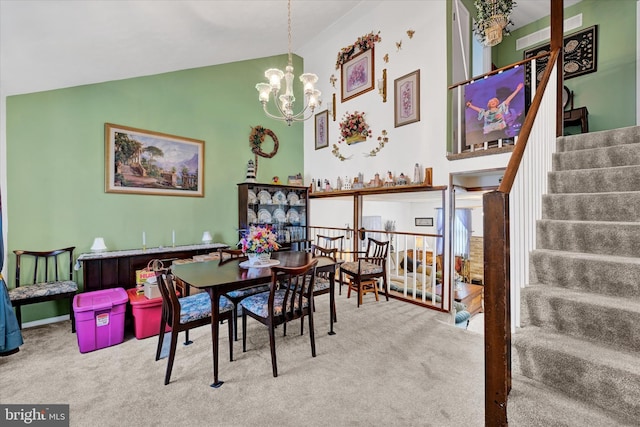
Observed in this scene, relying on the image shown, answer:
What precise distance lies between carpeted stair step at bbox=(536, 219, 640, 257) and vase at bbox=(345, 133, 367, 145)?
3309 mm

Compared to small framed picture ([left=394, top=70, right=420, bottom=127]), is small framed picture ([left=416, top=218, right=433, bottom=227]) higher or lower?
lower

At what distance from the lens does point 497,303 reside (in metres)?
1.11

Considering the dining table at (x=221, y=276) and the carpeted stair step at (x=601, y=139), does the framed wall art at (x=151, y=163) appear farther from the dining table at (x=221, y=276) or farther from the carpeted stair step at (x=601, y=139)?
the carpeted stair step at (x=601, y=139)

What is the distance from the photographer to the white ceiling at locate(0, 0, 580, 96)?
2.21 metres

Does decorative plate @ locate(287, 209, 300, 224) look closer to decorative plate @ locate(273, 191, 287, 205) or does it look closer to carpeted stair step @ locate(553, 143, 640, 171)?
decorative plate @ locate(273, 191, 287, 205)

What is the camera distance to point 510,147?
2.98 meters

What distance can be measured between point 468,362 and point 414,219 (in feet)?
13.7

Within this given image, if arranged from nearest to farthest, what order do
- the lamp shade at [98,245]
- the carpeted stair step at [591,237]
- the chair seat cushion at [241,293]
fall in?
1. the carpeted stair step at [591,237]
2. the chair seat cushion at [241,293]
3. the lamp shade at [98,245]

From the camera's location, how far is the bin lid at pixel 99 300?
102 inches

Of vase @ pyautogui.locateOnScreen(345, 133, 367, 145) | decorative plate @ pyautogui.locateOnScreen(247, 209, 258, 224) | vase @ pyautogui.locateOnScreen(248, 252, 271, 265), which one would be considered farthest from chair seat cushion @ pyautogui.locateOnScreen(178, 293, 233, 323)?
vase @ pyautogui.locateOnScreen(345, 133, 367, 145)

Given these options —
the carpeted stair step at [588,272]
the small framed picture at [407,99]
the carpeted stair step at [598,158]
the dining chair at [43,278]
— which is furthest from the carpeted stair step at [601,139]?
the dining chair at [43,278]

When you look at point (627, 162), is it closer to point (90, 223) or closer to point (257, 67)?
point (257, 67)

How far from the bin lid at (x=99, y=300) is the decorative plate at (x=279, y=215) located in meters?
2.75

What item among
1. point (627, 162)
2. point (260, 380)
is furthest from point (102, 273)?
point (627, 162)
